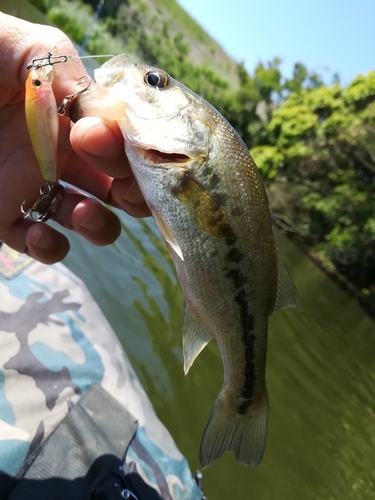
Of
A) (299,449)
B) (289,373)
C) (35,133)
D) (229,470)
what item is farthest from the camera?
(289,373)

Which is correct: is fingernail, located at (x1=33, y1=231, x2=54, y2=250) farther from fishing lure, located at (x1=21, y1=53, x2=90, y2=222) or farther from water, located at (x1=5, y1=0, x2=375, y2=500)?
water, located at (x1=5, y1=0, x2=375, y2=500)

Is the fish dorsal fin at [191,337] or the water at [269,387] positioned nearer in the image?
the fish dorsal fin at [191,337]

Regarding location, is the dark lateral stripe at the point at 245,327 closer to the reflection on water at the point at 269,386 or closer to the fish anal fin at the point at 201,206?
the fish anal fin at the point at 201,206

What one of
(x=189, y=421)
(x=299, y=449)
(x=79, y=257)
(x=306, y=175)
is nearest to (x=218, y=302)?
(x=189, y=421)

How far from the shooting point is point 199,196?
1.42 metres

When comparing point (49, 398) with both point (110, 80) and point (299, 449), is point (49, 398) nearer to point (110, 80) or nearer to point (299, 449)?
point (110, 80)

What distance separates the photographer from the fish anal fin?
1.42 m

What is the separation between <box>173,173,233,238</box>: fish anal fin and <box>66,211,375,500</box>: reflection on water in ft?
11.9

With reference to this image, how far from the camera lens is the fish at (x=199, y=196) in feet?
4.66

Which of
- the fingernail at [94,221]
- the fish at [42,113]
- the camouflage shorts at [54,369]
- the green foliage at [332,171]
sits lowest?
the green foliage at [332,171]

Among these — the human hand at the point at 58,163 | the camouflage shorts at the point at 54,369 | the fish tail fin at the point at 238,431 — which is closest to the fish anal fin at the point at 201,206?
the human hand at the point at 58,163

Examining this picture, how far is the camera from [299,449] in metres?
5.59

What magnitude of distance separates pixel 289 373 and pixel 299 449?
2010mm

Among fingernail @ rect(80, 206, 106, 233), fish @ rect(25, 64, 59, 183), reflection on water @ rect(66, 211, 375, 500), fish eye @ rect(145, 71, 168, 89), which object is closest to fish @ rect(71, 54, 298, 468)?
fish eye @ rect(145, 71, 168, 89)
